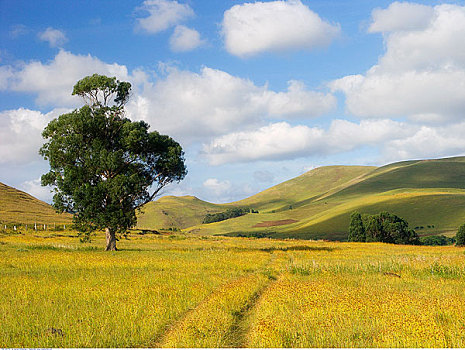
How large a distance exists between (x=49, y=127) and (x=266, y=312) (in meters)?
33.7

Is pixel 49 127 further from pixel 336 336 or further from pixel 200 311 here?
pixel 336 336

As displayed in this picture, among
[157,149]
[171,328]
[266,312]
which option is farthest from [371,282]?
[157,149]

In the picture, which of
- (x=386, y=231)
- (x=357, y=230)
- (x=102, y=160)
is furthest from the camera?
(x=357, y=230)

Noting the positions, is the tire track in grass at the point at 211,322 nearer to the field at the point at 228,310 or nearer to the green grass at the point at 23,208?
the field at the point at 228,310

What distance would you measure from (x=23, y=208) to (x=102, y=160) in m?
137

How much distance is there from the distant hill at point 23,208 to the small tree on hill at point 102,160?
97.6 m

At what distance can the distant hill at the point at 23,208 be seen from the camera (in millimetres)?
131700

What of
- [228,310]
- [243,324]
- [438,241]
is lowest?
[438,241]

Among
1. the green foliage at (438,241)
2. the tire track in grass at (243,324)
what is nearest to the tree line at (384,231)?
the green foliage at (438,241)

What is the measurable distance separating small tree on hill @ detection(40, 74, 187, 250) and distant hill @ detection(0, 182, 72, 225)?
9762 centimetres

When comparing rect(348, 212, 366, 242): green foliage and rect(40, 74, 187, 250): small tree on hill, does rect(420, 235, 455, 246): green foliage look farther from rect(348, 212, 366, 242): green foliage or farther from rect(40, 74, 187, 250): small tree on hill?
rect(40, 74, 187, 250): small tree on hill

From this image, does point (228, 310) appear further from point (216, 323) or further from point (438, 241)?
point (438, 241)

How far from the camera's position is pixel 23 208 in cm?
15388

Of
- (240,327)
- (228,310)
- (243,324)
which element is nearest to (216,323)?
(240,327)
